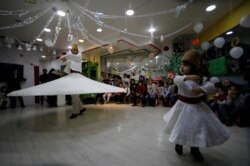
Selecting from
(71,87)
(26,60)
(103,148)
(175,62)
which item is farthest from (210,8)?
(26,60)

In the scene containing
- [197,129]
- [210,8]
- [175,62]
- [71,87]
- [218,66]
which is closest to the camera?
[197,129]

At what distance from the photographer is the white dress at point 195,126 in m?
1.47

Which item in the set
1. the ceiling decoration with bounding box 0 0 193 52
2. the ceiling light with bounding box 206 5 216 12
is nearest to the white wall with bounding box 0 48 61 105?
the ceiling decoration with bounding box 0 0 193 52

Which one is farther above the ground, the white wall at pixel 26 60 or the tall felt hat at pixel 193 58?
the white wall at pixel 26 60

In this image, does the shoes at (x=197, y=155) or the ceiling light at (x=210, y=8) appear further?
the ceiling light at (x=210, y=8)

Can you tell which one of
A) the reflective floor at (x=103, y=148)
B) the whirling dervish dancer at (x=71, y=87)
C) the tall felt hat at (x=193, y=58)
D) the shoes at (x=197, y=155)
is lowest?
the reflective floor at (x=103, y=148)

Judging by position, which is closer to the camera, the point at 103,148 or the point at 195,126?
the point at 195,126

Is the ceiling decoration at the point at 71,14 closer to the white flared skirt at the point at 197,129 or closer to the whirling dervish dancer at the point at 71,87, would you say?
the whirling dervish dancer at the point at 71,87

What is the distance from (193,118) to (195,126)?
73mm

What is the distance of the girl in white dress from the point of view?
1.48 m

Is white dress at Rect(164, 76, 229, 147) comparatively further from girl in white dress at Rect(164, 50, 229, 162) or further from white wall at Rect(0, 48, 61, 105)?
white wall at Rect(0, 48, 61, 105)

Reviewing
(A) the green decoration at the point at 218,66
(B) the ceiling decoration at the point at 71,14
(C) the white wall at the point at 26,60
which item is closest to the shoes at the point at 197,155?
(B) the ceiling decoration at the point at 71,14

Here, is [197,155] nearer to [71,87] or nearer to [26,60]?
[71,87]

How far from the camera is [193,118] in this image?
1535 mm
